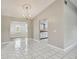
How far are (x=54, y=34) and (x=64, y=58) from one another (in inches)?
80.5

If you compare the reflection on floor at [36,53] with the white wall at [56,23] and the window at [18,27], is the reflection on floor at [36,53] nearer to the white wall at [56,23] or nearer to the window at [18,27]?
the white wall at [56,23]

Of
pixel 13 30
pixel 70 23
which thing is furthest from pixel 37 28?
pixel 70 23

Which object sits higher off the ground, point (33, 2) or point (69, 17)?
point (33, 2)

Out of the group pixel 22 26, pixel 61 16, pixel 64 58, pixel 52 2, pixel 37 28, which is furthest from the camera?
pixel 22 26

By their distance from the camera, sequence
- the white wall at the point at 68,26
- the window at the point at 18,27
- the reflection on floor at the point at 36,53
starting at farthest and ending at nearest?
the window at the point at 18,27
the white wall at the point at 68,26
the reflection on floor at the point at 36,53

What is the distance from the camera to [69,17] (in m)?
4.64

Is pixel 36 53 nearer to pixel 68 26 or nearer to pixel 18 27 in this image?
pixel 68 26

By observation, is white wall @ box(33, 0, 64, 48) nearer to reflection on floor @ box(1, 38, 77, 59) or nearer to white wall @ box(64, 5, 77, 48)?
white wall @ box(64, 5, 77, 48)

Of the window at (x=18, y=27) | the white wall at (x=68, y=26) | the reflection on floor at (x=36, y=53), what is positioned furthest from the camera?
the window at (x=18, y=27)

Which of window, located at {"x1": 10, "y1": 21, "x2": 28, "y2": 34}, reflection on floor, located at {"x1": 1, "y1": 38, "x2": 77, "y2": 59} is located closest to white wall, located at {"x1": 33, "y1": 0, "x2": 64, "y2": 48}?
reflection on floor, located at {"x1": 1, "y1": 38, "x2": 77, "y2": 59}

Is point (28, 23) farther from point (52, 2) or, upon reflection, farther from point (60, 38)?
point (60, 38)

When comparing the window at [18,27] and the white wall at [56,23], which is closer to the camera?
the white wall at [56,23]

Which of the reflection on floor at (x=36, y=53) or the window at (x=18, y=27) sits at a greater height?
the window at (x=18, y=27)

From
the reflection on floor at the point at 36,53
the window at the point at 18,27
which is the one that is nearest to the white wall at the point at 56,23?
the reflection on floor at the point at 36,53
